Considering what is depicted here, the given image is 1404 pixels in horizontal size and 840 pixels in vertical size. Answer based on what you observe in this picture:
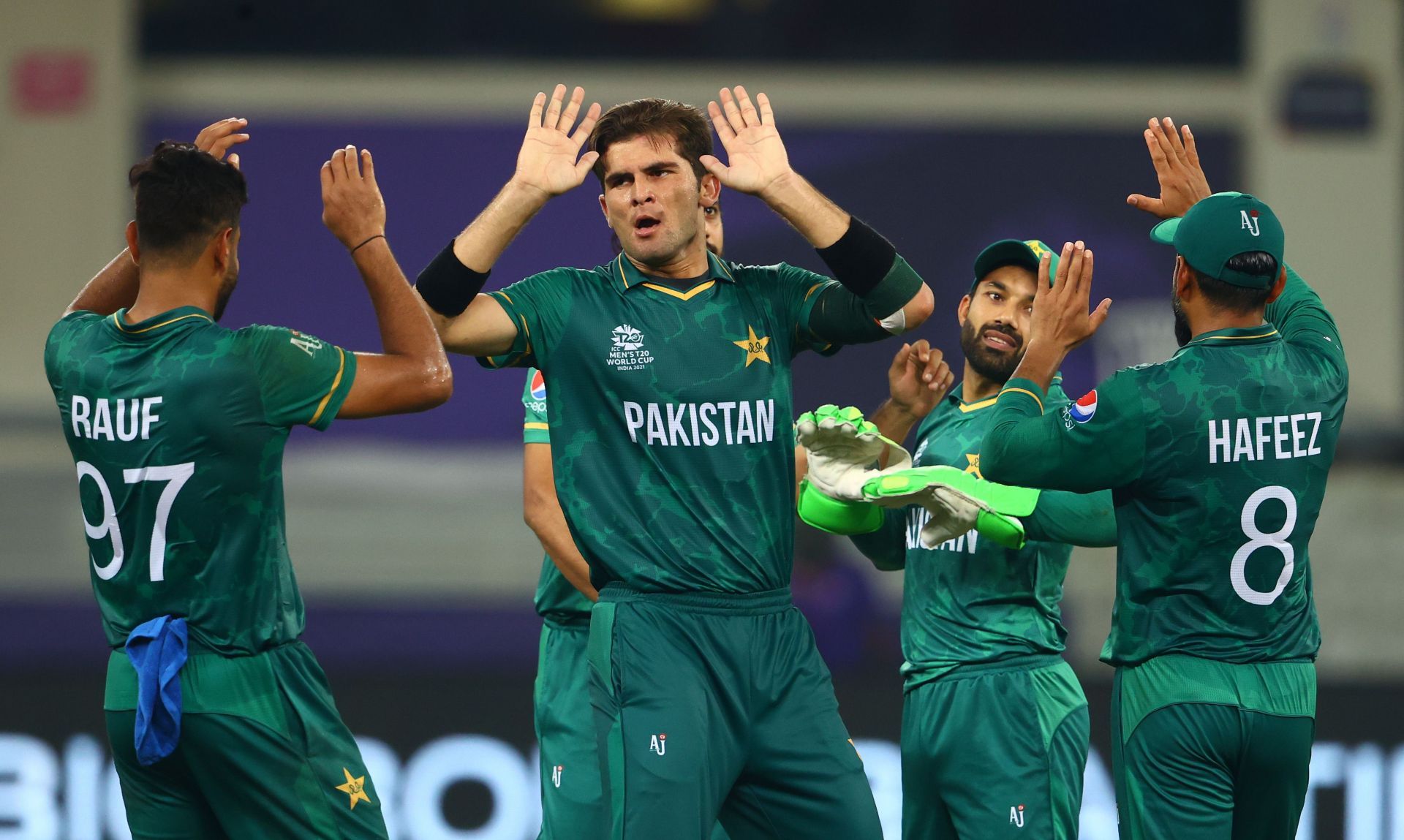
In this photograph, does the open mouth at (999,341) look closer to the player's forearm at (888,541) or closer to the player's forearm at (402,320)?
the player's forearm at (888,541)

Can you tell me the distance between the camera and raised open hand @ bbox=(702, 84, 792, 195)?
4820mm

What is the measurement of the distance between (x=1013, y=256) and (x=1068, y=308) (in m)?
1.02

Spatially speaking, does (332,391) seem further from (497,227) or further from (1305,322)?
(1305,322)

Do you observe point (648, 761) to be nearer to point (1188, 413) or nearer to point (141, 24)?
point (1188, 413)

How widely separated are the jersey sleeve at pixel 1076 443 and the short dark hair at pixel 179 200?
6.96 feet

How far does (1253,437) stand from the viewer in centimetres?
482

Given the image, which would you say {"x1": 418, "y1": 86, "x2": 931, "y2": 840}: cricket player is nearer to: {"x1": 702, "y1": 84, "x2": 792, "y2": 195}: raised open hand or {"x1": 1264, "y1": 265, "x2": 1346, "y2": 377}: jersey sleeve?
{"x1": 702, "y1": 84, "x2": 792, "y2": 195}: raised open hand

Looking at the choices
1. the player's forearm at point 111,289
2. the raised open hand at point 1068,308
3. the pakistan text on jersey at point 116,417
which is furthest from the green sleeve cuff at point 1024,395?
the player's forearm at point 111,289

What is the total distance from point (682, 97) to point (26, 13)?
18.0 ft

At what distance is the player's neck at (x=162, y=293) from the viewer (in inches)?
181

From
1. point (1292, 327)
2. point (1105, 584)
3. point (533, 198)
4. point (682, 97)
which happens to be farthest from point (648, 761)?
point (682, 97)

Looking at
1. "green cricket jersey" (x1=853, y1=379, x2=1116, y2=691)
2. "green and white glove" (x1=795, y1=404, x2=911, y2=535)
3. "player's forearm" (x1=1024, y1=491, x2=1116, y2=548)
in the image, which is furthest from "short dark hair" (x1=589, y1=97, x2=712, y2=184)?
"player's forearm" (x1=1024, y1=491, x2=1116, y2=548)

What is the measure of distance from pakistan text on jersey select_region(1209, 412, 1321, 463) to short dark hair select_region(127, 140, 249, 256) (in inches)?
104

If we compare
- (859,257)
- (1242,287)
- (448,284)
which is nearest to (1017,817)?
(1242,287)
